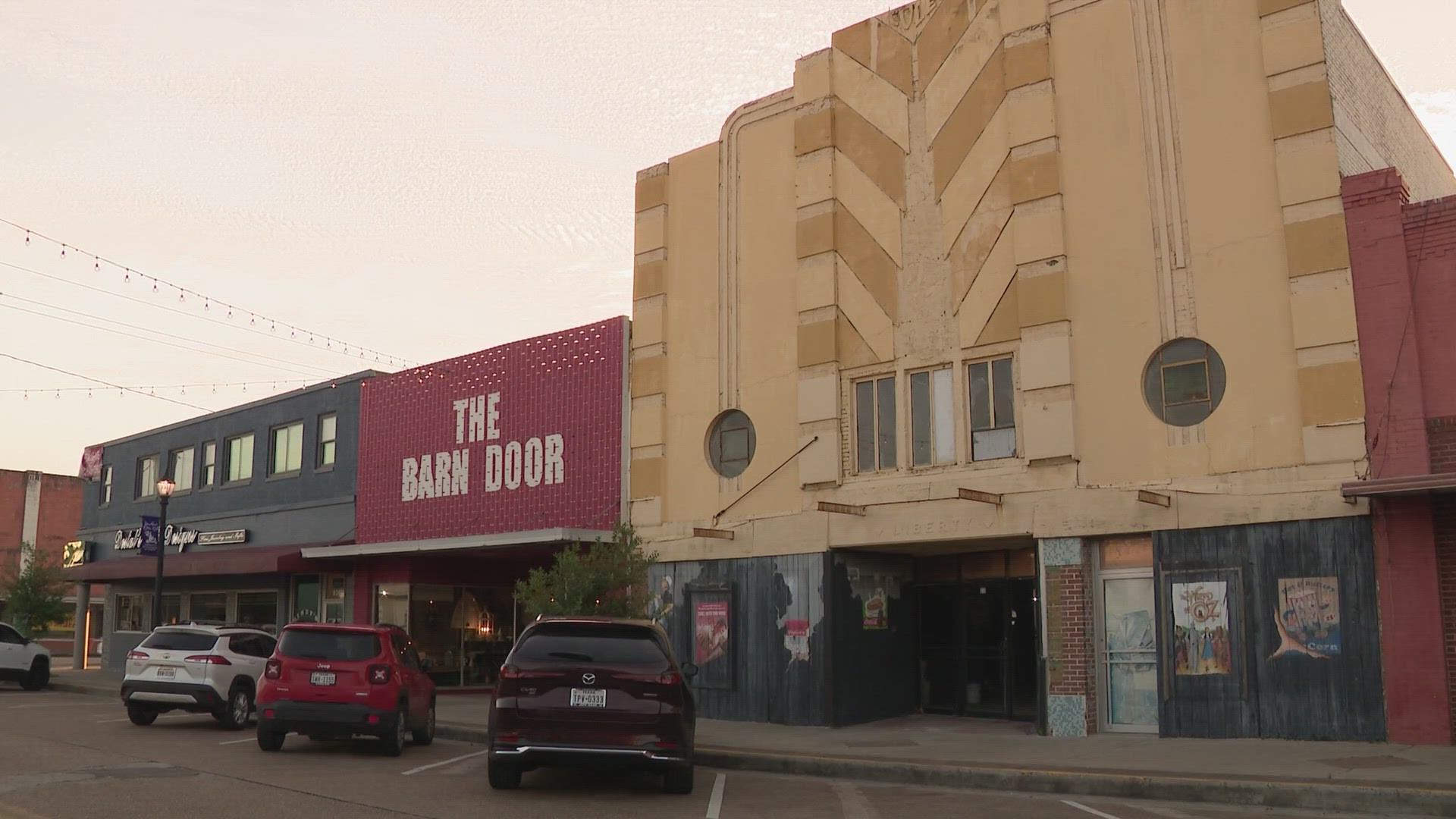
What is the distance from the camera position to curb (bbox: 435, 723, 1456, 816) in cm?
1075

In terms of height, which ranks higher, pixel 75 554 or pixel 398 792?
pixel 75 554

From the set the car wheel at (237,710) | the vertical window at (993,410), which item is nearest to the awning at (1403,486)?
the vertical window at (993,410)

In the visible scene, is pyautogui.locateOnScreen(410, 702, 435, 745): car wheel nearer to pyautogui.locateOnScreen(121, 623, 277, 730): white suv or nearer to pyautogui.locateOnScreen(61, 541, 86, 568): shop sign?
pyautogui.locateOnScreen(121, 623, 277, 730): white suv

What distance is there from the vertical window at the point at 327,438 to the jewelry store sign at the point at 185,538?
358 cm

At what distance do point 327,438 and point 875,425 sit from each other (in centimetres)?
1657

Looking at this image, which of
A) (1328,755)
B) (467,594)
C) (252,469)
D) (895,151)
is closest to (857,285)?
(895,151)

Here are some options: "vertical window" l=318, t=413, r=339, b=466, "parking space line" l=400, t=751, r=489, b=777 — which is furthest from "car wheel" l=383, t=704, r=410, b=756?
"vertical window" l=318, t=413, r=339, b=466

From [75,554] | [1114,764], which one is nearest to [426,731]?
[1114,764]

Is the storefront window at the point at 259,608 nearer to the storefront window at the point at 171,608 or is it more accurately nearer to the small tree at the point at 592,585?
the storefront window at the point at 171,608

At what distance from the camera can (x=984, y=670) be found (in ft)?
65.5

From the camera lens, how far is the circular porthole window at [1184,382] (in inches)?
626

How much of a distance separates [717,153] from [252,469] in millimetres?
17326

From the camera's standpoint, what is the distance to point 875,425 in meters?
19.3

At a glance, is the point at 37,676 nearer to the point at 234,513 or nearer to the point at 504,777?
the point at 234,513
